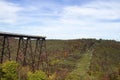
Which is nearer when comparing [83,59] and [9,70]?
[9,70]

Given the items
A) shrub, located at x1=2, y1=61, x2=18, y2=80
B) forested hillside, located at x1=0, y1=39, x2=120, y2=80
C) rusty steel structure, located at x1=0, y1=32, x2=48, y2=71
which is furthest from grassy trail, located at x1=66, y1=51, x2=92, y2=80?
shrub, located at x1=2, y1=61, x2=18, y2=80

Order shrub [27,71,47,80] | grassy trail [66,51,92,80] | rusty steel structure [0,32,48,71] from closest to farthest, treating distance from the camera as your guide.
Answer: rusty steel structure [0,32,48,71]
shrub [27,71,47,80]
grassy trail [66,51,92,80]

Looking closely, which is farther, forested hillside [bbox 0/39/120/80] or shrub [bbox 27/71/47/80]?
forested hillside [bbox 0/39/120/80]

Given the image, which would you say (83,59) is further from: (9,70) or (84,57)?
(9,70)

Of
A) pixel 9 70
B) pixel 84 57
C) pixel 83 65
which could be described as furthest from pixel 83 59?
pixel 9 70

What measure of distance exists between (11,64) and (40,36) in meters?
8.97

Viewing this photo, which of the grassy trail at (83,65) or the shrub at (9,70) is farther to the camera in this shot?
the grassy trail at (83,65)

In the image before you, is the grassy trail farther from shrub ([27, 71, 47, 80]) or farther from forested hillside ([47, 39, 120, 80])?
shrub ([27, 71, 47, 80])

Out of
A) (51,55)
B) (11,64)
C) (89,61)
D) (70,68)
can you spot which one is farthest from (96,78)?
(11,64)

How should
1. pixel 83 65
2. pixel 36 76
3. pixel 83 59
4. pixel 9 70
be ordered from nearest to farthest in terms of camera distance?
pixel 9 70 < pixel 36 76 < pixel 83 65 < pixel 83 59

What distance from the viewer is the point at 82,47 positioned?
12638 centimetres

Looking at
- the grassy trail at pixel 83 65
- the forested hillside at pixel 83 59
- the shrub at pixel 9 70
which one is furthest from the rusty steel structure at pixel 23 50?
the grassy trail at pixel 83 65

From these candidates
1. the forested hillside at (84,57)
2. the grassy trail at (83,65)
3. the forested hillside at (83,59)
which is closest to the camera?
the forested hillside at (83,59)

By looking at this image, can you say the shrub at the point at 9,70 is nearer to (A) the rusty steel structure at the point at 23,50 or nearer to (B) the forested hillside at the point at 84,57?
(A) the rusty steel structure at the point at 23,50
